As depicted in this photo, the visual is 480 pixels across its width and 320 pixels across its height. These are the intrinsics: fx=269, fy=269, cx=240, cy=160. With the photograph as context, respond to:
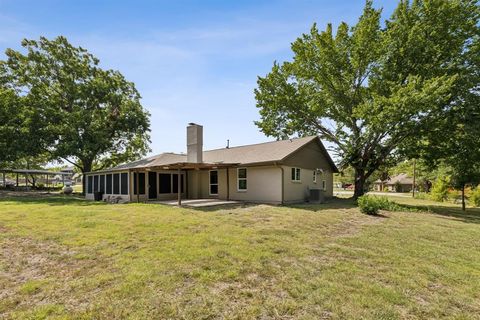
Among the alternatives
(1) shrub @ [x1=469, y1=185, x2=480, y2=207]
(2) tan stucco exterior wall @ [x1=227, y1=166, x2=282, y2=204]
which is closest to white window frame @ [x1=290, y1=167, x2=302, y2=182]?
(2) tan stucco exterior wall @ [x1=227, y1=166, x2=282, y2=204]

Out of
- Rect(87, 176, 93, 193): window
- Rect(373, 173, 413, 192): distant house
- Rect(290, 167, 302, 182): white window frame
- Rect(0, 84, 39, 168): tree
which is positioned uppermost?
Rect(0, 84, 39, 168): tree

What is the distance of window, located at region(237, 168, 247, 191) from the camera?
16839 millimetres

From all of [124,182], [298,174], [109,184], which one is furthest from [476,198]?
[109,184]

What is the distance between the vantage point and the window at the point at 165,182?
17.9 meters

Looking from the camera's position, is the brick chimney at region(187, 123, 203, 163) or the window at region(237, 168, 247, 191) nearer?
the brick chimney at region(187, 123, 203, 163)

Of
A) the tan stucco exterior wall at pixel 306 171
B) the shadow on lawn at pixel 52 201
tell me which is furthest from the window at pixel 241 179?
the shadow on lawn at pixel 52 201

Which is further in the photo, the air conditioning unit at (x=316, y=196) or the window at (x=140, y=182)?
the air conditioning unit at (x=316, y=196)

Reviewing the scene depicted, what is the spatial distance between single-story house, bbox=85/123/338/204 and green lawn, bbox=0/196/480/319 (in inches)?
283

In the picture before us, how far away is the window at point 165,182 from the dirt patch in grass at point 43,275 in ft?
36.9

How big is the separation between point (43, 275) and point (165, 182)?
538 inches

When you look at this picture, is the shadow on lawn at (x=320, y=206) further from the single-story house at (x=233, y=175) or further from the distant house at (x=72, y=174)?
the distant house at (x=72, y=174)

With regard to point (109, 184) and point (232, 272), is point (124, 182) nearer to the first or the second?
point (109, 184)

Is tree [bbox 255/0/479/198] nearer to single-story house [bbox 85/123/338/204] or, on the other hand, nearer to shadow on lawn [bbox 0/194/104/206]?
single-story house [bbox 85/123/338/204]

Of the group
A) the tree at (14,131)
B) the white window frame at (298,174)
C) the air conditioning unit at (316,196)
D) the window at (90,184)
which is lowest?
the air conditioning unit at (316,196)
